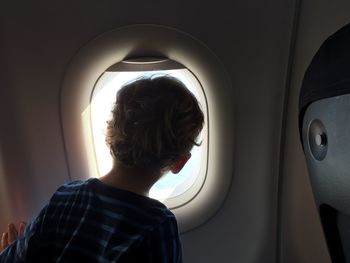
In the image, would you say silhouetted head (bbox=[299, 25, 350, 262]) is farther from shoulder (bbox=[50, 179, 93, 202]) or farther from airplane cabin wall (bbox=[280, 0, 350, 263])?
shoulder (bbox=[50, 179, 93, 202])

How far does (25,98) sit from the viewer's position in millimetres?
1234

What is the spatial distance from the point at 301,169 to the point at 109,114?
0.64 meters

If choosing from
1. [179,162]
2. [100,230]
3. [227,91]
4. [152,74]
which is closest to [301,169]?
[227,91]

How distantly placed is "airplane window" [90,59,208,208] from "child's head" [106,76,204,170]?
0.20m

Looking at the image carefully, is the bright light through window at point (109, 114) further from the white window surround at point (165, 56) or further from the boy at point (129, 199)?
Answer: the boy at point (129, 199)

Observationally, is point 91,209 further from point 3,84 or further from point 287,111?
point 287,111

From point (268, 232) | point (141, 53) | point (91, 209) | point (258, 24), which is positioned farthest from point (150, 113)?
point (268, 232)

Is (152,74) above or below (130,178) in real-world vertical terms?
above

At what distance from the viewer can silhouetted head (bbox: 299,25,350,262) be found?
2.19 ft

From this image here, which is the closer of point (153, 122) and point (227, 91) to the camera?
point (153, 122)

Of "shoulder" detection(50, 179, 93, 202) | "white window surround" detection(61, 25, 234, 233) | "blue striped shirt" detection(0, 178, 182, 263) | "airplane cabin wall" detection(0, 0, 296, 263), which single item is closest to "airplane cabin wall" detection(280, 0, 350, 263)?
"airplane cabin wall" detection(0, 0, 296, 263)

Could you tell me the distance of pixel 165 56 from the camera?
3.92ft

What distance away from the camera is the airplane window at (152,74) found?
47.6 inches

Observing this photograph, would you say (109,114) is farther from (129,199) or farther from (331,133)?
(331,133)
